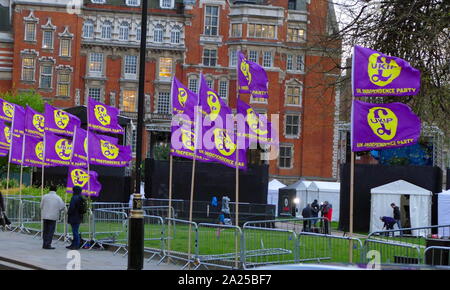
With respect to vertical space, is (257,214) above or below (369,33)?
below

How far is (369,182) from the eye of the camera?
37250 mm

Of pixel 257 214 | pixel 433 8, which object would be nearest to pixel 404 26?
pixel 433 8

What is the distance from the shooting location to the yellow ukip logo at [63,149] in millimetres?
25750

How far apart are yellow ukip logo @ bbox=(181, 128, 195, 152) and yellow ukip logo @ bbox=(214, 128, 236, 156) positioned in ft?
3.50

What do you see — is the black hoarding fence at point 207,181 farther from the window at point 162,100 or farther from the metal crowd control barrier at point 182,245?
the window at point 162,100

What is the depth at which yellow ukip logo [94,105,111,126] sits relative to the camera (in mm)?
23086

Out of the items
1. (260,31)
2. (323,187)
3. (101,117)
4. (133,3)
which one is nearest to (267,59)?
(260,31)

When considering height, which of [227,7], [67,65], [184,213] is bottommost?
[184,213]

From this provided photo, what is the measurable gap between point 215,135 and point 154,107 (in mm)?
52495

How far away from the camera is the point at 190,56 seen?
71125 mm

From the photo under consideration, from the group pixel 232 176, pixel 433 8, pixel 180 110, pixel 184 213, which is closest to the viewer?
pixel 433 8

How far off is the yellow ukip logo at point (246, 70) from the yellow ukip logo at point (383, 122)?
15.0 ft

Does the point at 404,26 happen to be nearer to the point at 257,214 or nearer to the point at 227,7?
the point at 257,214

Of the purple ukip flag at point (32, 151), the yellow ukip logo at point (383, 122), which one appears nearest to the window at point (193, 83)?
the purple ukip flag at point (32, 151)
